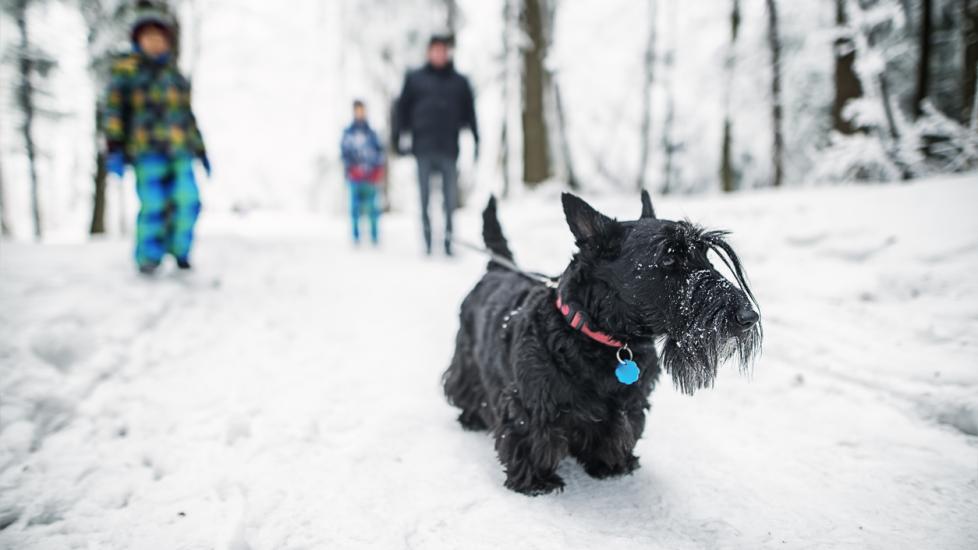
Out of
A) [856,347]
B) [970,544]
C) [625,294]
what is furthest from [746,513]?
[856,347]

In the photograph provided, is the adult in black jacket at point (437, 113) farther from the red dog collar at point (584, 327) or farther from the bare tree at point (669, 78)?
the bare tree at point (669, 78)

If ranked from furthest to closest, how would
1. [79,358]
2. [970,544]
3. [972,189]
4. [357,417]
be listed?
[972,189] < [79,358] < [357,417] < [970,544]

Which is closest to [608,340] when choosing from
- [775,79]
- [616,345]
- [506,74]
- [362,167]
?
→ [616,345]

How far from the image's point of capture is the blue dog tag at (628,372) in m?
1.82

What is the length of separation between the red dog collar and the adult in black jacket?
13.9 ft

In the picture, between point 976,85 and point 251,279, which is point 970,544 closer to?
point 251,279

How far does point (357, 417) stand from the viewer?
264 centimetres

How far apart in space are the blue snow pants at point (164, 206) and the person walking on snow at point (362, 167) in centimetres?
313

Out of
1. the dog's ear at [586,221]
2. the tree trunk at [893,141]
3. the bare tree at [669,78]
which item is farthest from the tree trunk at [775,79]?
the dog's ear at [586,221]

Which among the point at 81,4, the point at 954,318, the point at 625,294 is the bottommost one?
the point at 954,318

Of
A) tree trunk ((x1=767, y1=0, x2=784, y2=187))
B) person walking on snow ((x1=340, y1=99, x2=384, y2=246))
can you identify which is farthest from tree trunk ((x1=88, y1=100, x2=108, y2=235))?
tree trunk ((x1=767, y1=0, x2=784, y2=187))

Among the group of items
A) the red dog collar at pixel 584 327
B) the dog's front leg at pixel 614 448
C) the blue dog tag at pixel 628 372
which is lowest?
the dog's front leg at pixel 614 448

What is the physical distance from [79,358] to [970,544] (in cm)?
455

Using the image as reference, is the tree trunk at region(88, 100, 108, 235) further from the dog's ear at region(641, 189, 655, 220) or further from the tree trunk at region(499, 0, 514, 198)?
the dog's ear at region(641, 189, 655, 220)
